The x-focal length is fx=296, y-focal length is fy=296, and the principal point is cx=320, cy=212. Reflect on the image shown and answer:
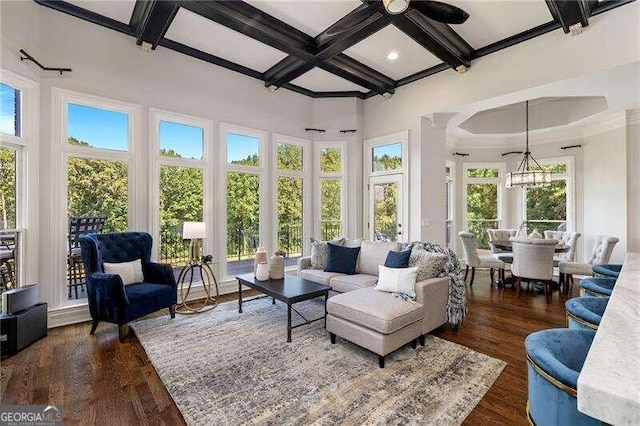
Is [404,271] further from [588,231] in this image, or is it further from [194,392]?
[588,231]

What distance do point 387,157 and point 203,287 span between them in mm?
3998

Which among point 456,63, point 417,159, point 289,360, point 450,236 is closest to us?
point 289,360

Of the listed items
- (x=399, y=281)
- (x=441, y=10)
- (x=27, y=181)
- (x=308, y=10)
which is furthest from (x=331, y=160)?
(x=27, y=181)

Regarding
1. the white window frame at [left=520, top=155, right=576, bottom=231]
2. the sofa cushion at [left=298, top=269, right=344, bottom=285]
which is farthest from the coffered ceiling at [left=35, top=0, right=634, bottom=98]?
the white window frame at [left=520, top=155, right=576, bottom=231]

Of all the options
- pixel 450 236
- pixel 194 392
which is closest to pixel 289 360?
pixel 194 392

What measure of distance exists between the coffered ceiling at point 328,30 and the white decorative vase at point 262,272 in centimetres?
287

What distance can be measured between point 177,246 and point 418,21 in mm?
4425

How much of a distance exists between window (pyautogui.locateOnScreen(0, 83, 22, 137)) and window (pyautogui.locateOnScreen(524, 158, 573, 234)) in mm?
9139

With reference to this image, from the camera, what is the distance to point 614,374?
732 mm

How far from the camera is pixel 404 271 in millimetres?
3113

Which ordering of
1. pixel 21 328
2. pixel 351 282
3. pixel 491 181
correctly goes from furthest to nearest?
pixel 491 181
pixel 351 282
pixel 21 328

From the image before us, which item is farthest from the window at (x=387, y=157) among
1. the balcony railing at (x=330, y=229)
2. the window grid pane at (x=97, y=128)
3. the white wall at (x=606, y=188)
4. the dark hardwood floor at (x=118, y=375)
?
the window grid pane at (x=97, y=128)

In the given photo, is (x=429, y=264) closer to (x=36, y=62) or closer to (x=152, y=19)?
(x=152, y=19)

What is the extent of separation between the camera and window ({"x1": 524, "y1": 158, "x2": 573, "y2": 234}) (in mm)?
6500
